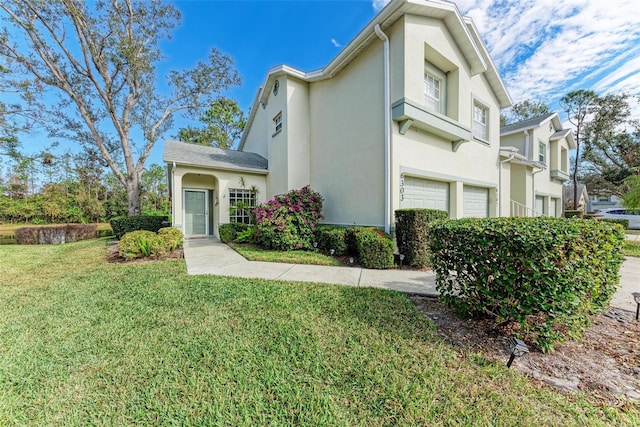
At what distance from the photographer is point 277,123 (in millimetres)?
10664

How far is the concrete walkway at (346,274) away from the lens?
14.3 ft

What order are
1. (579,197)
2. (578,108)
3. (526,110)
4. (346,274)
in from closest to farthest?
1. (346,274)
2. (578,108)
3. (526,110)
4. (579,197)

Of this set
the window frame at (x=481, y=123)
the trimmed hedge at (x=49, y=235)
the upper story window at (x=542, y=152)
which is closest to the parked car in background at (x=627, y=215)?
the upper story window at (x=542, y=152)

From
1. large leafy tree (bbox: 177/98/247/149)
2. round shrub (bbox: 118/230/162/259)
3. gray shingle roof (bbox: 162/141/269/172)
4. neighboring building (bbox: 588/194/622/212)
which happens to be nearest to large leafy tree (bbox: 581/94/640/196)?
neighboring building (bbox: 588/194/622/212)

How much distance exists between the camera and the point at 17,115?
11.9 m

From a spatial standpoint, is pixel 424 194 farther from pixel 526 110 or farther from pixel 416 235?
pixel 526 110

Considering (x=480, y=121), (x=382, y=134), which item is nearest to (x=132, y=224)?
(x=382, y=134)

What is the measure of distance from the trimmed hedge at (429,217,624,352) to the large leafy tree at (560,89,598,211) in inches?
1166

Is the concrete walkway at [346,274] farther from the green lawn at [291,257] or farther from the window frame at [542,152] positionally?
the window frame at [542,152]

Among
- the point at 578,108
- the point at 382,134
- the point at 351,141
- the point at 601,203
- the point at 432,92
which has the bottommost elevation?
the point at 601,203

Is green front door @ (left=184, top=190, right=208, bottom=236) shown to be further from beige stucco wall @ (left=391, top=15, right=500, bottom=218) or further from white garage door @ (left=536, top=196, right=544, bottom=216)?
white garage door @ (left=536, top=196, right=544, bottom=216)

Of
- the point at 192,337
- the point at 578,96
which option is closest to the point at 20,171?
the point at 192,337

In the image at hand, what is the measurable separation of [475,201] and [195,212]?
12.9m

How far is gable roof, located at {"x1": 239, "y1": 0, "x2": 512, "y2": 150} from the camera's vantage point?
21.2 ft
